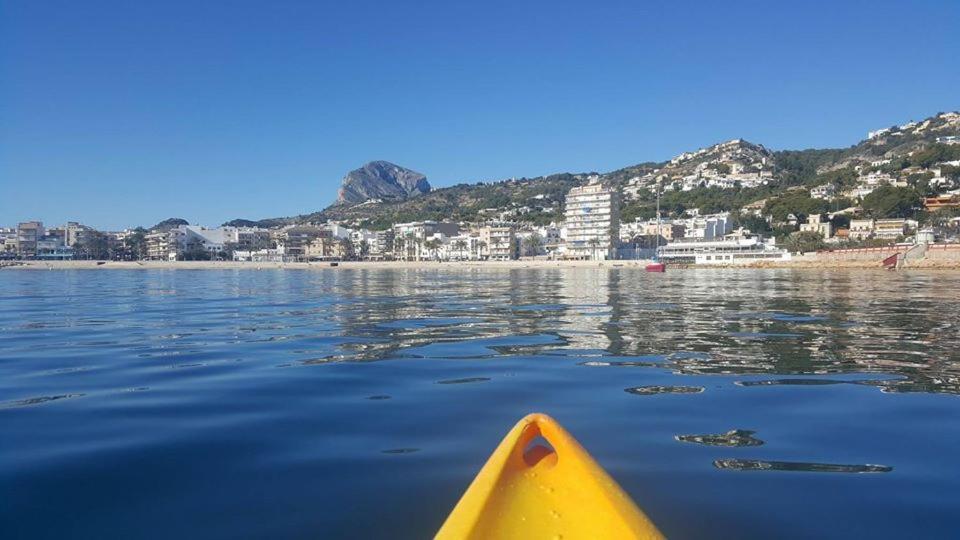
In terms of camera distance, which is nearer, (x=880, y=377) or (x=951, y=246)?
(x=880, y=377)

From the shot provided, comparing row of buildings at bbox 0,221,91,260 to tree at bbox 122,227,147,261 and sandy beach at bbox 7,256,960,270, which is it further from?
sandy beach at bbox 7,256,960,270

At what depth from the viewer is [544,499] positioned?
281 centimetres

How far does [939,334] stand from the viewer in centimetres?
1103

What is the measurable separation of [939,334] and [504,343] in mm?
7332

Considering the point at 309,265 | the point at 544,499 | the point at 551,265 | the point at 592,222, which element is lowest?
the point at 551,265

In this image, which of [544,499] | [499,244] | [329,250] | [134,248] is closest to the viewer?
[544,499]

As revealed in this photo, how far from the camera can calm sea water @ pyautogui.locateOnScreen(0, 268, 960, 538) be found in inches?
138

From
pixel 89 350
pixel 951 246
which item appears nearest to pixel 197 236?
pixel 951 246

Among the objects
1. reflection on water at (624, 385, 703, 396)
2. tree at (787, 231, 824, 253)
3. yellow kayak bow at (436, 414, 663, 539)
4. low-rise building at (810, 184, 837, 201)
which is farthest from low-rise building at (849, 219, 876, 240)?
yellow kayak bow at (436, 414, 663, 539)

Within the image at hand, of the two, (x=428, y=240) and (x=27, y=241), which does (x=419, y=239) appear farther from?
(x=27, y=241)

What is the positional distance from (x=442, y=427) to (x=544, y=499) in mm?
2528

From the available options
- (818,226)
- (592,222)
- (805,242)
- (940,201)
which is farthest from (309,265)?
(940,201)

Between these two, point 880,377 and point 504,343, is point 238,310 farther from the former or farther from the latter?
point 880,377

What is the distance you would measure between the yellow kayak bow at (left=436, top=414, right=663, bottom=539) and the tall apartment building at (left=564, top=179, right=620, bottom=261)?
130m
